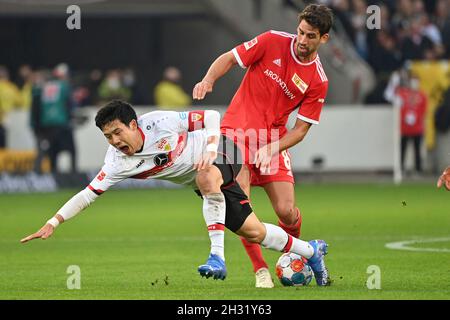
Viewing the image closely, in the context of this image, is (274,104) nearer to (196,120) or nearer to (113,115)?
(196,120)

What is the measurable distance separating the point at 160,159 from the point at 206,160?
17.4 inches

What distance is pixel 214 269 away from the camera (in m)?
9.09

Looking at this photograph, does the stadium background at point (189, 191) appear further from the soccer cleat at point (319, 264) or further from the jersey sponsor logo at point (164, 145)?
the jersey sponsor logo at point (164, 145)

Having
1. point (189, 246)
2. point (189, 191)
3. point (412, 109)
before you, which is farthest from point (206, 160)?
point (412, 109)

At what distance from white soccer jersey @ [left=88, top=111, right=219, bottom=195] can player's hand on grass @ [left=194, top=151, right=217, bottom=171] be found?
0.23m

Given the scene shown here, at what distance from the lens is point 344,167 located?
26.2 meters

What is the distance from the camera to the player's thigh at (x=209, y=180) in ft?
31.3

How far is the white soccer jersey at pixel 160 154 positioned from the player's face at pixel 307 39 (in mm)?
1206

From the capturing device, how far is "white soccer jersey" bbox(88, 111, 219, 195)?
31.9 feet

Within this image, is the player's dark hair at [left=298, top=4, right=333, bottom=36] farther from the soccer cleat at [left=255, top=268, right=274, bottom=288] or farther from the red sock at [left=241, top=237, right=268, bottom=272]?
the soccer cleat at [left=255, top=268, right=274, bottom=288]

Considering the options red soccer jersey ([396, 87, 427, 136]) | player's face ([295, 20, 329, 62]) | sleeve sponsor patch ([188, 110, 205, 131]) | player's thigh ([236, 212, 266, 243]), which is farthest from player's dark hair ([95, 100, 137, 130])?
red soccer jersey ([396, 87, 427, 136])

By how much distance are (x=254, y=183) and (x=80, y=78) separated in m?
19.6

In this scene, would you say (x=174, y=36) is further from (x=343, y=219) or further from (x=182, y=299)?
(x=182, y=299)

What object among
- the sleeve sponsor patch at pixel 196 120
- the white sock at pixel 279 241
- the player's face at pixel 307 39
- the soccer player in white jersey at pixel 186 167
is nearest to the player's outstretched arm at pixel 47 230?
the soccer player in white jersey at pixel 186 167
